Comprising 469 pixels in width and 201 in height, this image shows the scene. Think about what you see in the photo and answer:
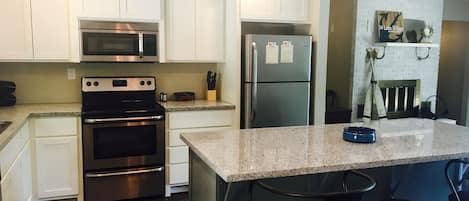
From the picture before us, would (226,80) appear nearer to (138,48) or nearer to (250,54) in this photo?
(250,54)

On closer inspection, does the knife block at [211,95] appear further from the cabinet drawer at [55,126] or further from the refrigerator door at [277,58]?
the cabinet drawer at [55,126]

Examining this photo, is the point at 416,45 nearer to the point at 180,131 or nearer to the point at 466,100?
the point at 466,100

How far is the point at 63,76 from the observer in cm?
388

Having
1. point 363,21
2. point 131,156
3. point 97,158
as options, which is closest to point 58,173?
point 97,158

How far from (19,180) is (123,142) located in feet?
3.02

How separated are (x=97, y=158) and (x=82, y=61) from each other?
889 mm

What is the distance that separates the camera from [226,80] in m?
4.11

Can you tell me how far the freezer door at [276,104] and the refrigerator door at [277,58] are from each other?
3.0 inches

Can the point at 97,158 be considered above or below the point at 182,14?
below

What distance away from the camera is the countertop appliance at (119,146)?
3400 millimetres

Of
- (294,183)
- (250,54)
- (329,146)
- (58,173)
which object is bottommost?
(58,173)

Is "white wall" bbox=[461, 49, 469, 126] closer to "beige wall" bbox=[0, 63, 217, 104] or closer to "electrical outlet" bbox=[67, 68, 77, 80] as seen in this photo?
"beige wall" bbox=[0, 63, 217, 104]

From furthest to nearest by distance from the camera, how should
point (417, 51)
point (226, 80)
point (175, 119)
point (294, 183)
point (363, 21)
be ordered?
1. point (417, 51)
2. point (363, 21)
3. point (226, 80)
4. point (175, 119)
5. point (294, 183)

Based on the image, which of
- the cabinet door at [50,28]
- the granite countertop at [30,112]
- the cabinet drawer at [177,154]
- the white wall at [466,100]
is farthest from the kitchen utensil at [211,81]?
the white wall at [466,100]
